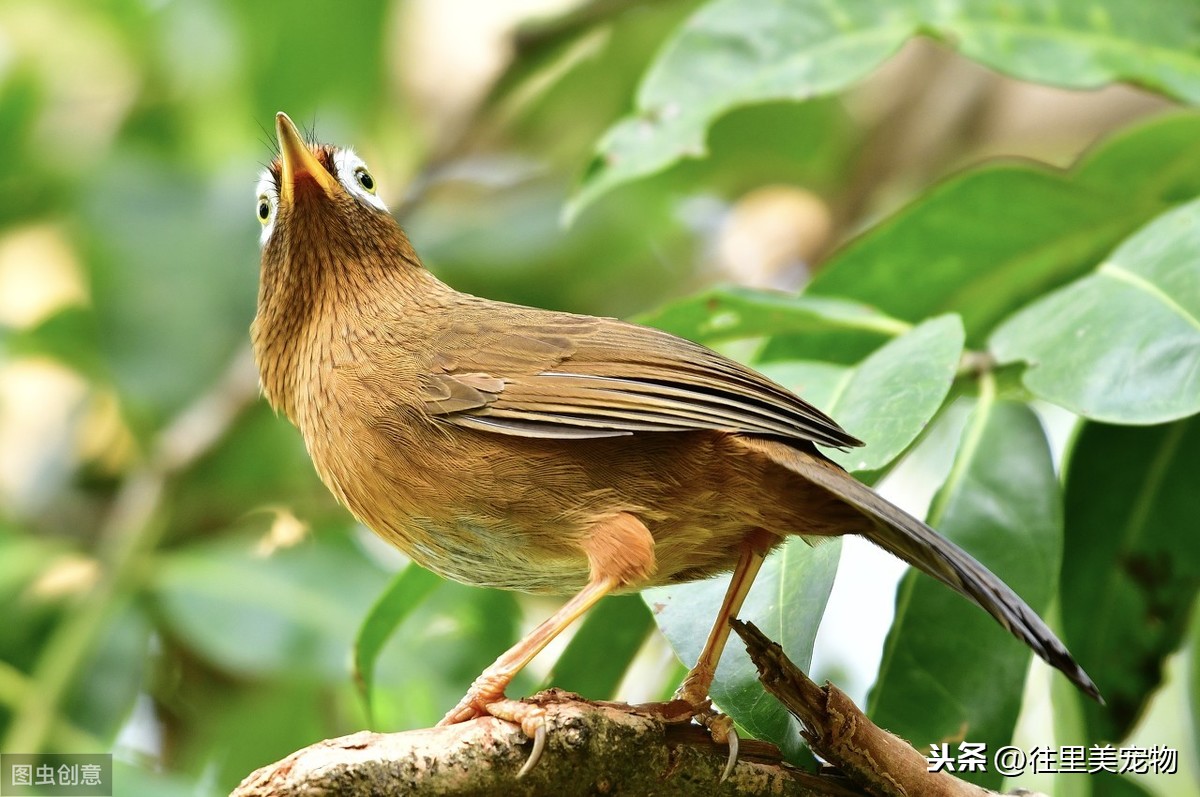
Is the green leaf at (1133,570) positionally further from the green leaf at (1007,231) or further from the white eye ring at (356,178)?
the white eye ring at (356,178)

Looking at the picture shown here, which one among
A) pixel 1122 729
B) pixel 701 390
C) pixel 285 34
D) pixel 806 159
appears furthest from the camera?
pixel 806 159

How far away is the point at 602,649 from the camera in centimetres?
340

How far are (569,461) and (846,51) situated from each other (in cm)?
177

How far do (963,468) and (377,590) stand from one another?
8.80 ft

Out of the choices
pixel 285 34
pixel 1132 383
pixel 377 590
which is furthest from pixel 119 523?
pixel 1132 383

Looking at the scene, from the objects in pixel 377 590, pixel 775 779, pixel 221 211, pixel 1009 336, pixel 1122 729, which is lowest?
pixel 775 779

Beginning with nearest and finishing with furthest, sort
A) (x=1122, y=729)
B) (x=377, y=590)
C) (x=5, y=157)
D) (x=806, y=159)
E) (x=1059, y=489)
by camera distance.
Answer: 1. (x=1059, y=489)
2. (x=1122, y=729)
3. (x=377, y=590)
4. (x=5, y=157)
5. (x=806, y=159)

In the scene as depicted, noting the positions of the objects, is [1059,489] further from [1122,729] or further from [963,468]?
[1122,729]

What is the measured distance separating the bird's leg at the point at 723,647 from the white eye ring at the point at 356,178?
1564 mm

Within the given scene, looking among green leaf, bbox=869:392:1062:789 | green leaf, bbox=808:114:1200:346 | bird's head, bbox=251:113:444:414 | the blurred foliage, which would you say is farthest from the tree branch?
Answer: green leaf, bbox=808:114:1200:346

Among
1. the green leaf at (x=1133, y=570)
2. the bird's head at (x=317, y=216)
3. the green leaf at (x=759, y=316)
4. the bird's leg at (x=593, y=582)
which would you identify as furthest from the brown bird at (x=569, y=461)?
the green leaf at (x=1133, y=570)

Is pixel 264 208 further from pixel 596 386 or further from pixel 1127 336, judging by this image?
pixel 1127 336

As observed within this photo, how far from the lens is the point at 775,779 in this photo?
2.55 m

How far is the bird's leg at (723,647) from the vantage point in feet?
8.61
